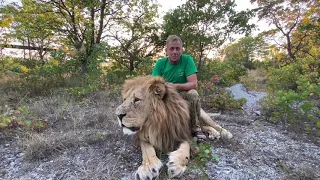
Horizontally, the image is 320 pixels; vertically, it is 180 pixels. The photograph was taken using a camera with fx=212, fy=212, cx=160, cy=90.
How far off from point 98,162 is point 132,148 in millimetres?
459

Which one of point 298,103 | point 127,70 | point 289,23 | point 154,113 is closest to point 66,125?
point 154,113

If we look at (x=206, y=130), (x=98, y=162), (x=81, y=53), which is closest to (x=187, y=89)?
(x=206, y=130)

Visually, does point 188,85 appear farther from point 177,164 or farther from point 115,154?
point 115,154

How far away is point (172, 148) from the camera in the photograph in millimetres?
2305

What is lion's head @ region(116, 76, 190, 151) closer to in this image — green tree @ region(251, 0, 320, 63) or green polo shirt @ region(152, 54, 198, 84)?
green polo shirt @ region(152, 54, 198, 84)

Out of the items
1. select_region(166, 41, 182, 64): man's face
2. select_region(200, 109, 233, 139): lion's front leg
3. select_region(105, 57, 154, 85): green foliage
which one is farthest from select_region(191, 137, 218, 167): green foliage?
select_region(105, 57, 154, 85): green foliage

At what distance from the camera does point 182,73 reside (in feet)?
9.81

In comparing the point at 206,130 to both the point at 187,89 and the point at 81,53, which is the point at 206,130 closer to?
the point at 187,89

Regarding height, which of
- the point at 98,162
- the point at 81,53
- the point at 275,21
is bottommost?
the point at 98,162

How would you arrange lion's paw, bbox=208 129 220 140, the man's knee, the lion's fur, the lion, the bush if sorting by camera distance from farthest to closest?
the bush, lion's paw, bbox=208 129 220 140, the man's knee, the lion's fur, the lion

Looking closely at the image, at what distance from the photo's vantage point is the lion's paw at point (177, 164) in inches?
74.6

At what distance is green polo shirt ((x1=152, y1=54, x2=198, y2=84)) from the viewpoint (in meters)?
2.94

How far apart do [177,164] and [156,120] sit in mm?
482

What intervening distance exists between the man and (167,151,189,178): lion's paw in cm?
70
